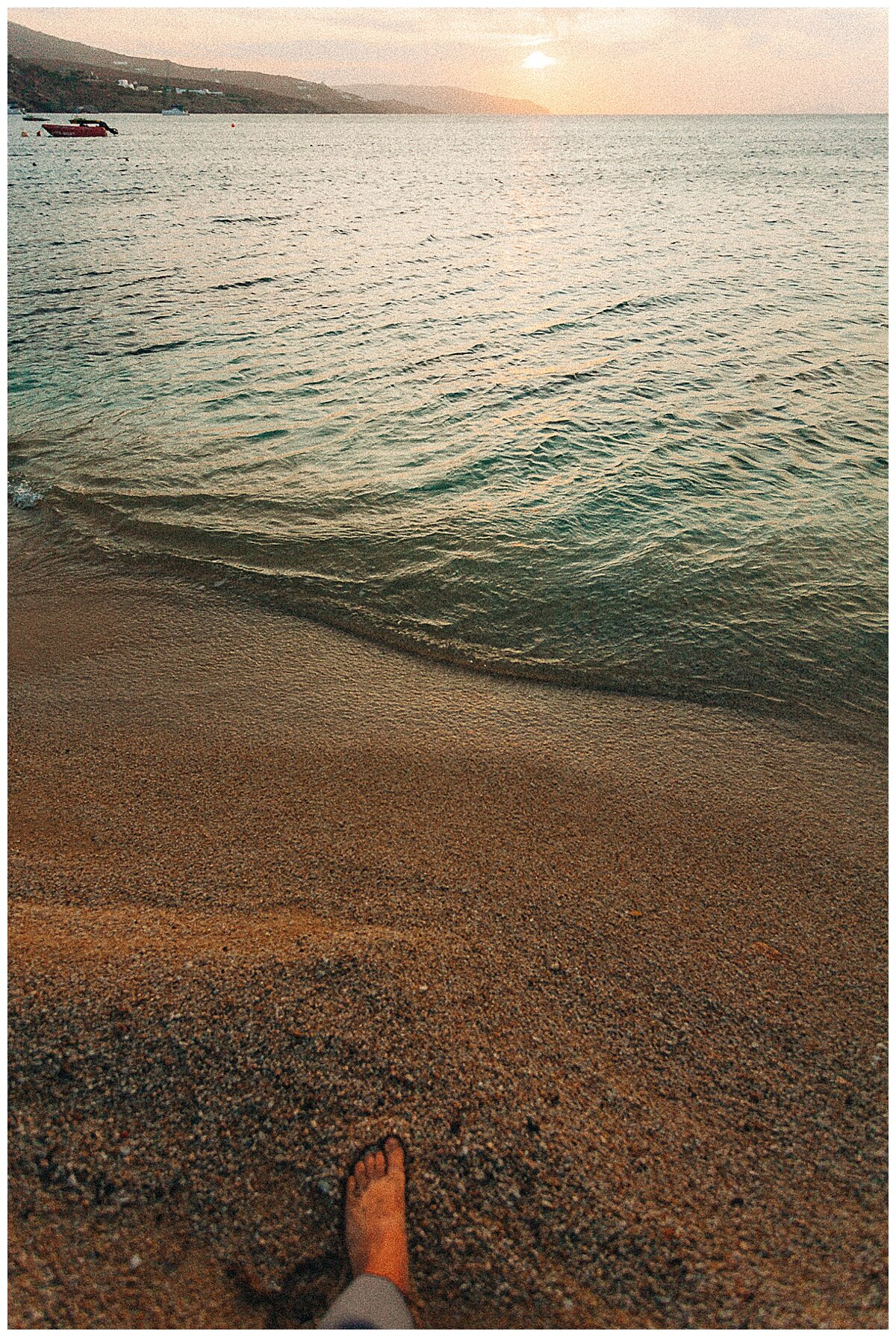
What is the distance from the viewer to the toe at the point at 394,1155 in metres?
2.32

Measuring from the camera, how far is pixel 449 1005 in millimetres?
2869

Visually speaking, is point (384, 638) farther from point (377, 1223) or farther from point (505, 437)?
point (505, 437)

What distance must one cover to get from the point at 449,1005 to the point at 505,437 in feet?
26.4

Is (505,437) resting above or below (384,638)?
above

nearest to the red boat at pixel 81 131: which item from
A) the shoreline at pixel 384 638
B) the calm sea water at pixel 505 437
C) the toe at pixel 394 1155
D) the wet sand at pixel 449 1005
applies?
the calm sea water at pixel 505 437

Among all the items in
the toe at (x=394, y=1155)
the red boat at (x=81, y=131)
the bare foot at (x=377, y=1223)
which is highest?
the red boat at (x=81, y=131)

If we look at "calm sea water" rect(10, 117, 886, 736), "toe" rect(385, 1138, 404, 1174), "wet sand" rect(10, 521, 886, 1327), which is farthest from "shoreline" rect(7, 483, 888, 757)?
"toe" rect(385, 1138, 404, 1174)

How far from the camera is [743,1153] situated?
2521 millimetres

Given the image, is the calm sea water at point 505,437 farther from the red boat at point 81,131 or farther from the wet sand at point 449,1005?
the red boat at point 81,131

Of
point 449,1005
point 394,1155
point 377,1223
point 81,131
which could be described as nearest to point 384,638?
point 449,1005

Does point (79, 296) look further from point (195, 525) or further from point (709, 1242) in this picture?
point (709, 1242)

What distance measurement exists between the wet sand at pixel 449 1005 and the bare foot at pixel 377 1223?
0.08m

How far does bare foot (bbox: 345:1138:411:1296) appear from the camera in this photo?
2.12 metres

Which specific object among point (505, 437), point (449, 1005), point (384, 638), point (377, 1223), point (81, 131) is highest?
point (81, 131)
